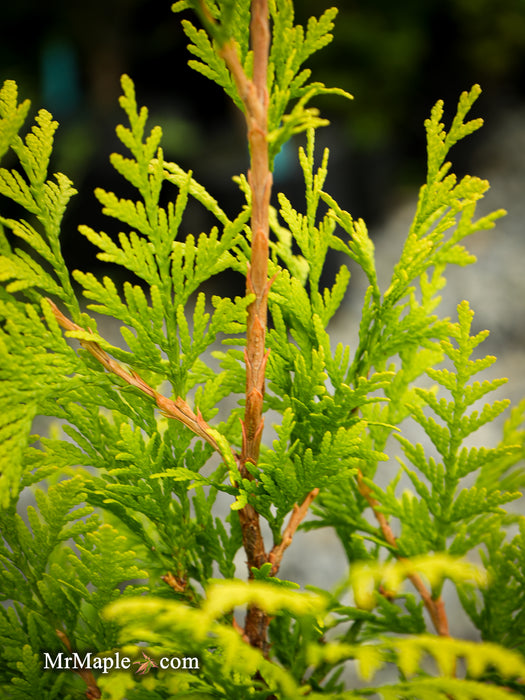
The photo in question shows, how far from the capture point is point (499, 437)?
1.70 m

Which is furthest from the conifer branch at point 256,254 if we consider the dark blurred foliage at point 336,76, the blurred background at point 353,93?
the dark blurred foliage at point 336,76

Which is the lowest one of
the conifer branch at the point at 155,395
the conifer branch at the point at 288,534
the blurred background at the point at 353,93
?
the conifer branch at the point at 288,534

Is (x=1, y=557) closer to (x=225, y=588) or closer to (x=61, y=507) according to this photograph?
(x=61, y=507)

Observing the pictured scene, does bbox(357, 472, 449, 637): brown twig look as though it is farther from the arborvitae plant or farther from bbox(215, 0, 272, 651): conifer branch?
bbox(215, 0, 272, 651): conifer branch

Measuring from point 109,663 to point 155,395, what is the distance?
0.26m

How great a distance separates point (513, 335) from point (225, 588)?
184 cm

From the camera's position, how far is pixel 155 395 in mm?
527

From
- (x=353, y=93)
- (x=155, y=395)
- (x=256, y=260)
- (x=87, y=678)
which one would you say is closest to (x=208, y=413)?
(x=155, y=395)

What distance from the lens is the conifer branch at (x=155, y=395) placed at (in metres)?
0.52

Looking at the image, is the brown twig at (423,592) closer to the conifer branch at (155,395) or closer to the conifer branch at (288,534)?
the conifer branch at (288,534)

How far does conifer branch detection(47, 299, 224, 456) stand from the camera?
522mm

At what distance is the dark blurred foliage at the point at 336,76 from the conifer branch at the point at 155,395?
6.75 ft

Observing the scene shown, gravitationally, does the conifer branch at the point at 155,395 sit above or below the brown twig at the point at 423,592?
above

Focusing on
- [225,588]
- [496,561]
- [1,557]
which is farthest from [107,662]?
[496,561]
